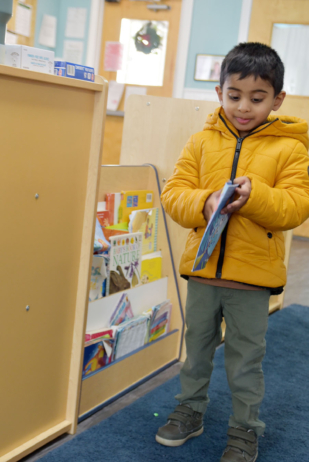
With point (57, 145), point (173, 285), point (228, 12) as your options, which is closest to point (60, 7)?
point (228, 12)

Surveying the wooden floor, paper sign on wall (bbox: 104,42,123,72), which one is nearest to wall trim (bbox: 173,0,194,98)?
paper sign on wall (bbox: 104,42,123,72)

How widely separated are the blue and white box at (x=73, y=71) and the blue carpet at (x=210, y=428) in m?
0.91

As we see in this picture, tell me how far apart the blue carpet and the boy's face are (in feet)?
2.76

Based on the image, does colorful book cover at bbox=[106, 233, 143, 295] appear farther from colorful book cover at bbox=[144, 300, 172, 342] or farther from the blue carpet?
the blue carpet

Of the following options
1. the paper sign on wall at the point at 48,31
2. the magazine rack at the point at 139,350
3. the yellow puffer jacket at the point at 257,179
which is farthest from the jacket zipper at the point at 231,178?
the paper sign on wall at the point at 48,31

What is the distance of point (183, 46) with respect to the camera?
4461 millimetres

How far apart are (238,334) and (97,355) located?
44cm

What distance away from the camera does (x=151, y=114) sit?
185 centimetres

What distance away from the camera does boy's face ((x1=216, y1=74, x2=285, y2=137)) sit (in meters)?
1.17

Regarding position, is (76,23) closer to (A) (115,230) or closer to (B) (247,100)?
(A) (115,230)

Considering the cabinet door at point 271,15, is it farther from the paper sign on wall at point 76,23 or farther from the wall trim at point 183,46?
the paper sign on wall at point 76,23

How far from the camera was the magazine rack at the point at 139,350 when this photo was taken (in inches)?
58.8

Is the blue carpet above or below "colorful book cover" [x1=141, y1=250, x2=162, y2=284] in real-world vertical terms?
below

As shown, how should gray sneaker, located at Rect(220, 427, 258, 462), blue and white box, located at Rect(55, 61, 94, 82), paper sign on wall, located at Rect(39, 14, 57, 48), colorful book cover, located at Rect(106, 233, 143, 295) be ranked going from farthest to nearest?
paper sign on wall, located at Rect(39, 14, 57, 48) → colorful book cover, located at Rect(106, 233, 143, 295) → gray sneaker, located at Rect(220, 427, 258, 462) → blue and white box, located at Rect(55, 61, 94, 82)
